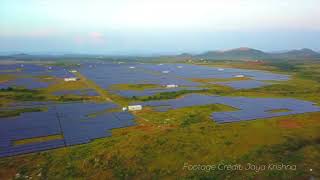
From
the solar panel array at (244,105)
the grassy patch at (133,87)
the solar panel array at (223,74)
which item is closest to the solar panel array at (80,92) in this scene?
the grassy patch at (133,87)

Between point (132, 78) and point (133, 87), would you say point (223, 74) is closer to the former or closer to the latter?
point (132, 78)

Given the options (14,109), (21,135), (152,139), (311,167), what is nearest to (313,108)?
(311,167)

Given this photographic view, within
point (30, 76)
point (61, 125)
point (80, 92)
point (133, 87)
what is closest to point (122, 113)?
point (61, 125)

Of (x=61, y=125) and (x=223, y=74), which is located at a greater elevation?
(x=223, y=74)

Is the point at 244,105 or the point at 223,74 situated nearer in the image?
the point at 244,105

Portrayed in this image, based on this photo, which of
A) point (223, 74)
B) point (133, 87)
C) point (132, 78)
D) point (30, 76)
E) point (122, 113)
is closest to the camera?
point (122, 113)

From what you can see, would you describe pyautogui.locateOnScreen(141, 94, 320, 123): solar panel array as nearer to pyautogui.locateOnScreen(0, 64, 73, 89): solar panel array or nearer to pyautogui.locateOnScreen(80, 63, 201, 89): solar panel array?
pyautogui.locateOnScreen(80, 63, 201, 89): solar panel array

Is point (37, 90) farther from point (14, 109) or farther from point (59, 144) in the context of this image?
point (59, 144)

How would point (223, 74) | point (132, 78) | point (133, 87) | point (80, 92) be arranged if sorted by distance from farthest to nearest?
point (223, 74), point (132, 78), point (133, 87), point (80, 92)
